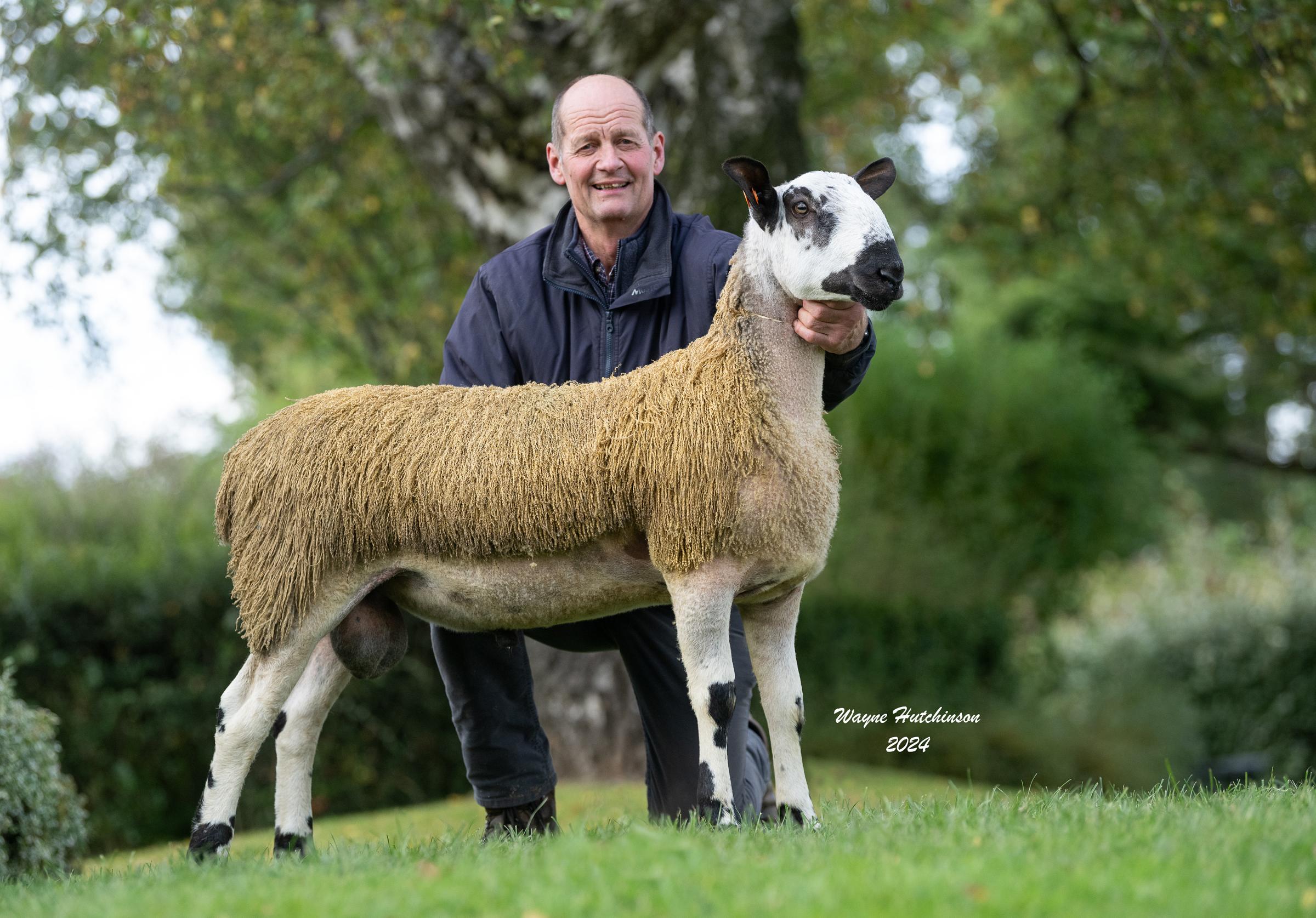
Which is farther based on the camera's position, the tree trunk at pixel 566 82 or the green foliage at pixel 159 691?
the green foliage at pixel 159 691

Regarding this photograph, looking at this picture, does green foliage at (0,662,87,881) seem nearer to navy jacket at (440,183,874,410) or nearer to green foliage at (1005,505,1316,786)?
navy jacket at (440,183,874,410)

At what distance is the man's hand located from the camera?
156 inches

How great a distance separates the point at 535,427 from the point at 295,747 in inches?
58.0

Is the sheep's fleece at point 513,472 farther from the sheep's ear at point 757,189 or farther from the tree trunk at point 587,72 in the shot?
the tree trunk at point 587,72

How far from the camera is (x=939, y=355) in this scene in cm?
Result: 1614

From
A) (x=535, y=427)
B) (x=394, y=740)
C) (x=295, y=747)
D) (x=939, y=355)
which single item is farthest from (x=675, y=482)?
(x=939, y=355)

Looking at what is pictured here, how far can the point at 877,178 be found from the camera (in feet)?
14.0

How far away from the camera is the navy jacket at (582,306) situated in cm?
479

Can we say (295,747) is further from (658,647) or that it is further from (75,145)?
(75,145)

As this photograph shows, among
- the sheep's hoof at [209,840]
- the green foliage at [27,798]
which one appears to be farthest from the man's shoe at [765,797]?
the green foliage at [27,798]

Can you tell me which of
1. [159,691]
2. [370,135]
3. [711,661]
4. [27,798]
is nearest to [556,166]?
[711,661]

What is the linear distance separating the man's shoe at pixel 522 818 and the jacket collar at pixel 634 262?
207cm

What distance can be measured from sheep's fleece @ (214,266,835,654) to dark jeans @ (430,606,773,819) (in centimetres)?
82

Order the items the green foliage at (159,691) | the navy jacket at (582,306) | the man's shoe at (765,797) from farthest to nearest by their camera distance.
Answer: the green foliage at (159,691), the man's shoe at (765,797), the navy jacket at (582,306)
